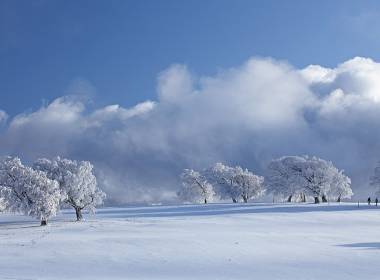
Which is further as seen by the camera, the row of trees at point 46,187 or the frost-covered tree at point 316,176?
the frost-covered tree at point 316,176

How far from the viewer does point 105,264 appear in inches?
1229

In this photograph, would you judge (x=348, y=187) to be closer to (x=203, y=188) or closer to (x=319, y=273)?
(x=203, y=188)

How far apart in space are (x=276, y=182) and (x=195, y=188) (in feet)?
104

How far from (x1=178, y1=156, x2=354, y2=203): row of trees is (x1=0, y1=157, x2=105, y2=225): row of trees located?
5499 centimetres

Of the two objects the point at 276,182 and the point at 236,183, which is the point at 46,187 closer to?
the point at 276,182

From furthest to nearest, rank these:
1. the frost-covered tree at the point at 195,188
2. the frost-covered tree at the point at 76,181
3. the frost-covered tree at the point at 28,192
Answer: the frost-covered tree at the point at 195,188 → the frost-covered tree at the point at 76,181 → the frost-covered tree at the point at 28,192

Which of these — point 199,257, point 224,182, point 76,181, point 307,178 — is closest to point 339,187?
point 307,178

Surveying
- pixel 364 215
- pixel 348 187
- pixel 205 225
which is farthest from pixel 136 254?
pixel 348 187

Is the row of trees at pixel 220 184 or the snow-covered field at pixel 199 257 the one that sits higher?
the row of trees at pixel 220 184

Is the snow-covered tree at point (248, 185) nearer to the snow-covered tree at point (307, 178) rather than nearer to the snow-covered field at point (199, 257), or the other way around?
the snow-covered tree at point (307, 178)

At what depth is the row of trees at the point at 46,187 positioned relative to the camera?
6469cm

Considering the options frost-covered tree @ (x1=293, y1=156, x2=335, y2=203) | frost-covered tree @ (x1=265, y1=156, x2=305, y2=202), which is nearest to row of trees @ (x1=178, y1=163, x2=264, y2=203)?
frost-covered tree @ (x1=265, y1=156, x2=305, y2=202)

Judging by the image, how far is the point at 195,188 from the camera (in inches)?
5984

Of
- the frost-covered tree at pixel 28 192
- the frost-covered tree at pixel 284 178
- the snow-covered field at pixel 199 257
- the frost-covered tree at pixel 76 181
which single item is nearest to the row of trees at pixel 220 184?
the frost-covered tree at pixel 284 178
